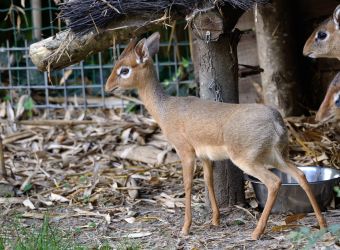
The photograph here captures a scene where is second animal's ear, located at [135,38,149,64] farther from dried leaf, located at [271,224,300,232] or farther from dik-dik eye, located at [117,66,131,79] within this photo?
dried leaf, located at [271,224,300,232]

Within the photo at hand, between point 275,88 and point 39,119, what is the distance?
3194 millimetres

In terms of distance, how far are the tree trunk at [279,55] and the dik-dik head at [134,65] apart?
2.06 meters

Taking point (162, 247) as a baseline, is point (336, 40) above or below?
above

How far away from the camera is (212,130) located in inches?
213

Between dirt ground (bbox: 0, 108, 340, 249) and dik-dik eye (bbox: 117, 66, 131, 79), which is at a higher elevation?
dik-dik eye (bbox: 117, 66, 131, 79)

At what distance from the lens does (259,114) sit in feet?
17.1

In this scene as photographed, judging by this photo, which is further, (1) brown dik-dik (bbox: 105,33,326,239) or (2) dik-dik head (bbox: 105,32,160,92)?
(2) dik-dik head (bbox: 105,32,160,92)

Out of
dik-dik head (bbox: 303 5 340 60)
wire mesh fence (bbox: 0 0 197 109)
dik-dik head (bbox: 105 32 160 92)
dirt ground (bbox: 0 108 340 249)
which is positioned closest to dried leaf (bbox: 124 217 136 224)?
dirt ground (bbox: 0 108 340 249)

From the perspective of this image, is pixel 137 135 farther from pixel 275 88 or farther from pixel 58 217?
pixel 58 217

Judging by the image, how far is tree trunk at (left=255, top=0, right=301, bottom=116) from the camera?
7691 mm

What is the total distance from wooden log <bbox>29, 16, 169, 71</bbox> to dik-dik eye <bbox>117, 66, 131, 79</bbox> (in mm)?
231

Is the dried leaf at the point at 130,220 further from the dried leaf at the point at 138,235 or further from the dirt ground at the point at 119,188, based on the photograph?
the dried leaf at the point at 138,235

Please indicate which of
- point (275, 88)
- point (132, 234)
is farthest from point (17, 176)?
point (275, 88)

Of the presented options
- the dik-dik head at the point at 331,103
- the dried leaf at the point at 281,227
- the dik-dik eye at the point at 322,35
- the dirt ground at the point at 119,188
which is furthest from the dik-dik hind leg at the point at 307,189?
the dik-dik eye at the point at 322,35
